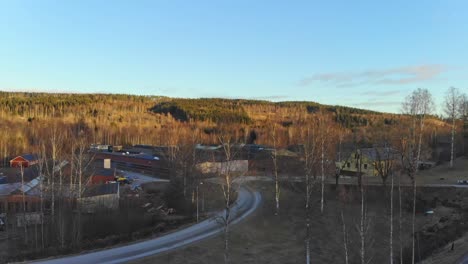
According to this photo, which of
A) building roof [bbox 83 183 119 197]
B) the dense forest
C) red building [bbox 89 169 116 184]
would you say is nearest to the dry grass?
building roof [bbox 83 183 119 197]

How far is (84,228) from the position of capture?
3888 cm

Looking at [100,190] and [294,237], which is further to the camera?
[100,190]

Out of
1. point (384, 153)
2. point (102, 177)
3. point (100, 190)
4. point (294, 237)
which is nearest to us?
point (294, 237)

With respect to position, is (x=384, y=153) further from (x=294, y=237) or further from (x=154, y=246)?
(x=154, y=246)

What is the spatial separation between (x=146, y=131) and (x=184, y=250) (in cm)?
13461

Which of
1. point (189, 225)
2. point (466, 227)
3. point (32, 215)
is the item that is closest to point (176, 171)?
point (189, 225)

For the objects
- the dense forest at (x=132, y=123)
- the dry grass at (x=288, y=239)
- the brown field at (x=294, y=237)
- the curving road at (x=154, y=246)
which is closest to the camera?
the curving road at (x=154, y=246)

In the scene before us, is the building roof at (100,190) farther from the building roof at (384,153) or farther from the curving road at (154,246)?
the building roof at (384,153)

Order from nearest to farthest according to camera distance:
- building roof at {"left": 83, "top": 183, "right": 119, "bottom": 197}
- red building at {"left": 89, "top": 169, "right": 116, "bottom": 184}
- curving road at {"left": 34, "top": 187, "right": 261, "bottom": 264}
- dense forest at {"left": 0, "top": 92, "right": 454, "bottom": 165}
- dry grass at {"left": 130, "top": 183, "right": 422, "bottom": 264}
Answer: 1. curving road at {"left": 34, "top": 187, "right": 261, "bottom": 264}
2. dry grass at {"left": 130, "top": 183, "right": 422, "bottom": 264}
3. building roof at {"left": 83, "top": 183, "right": 119, "bottom": 197}
4. red building at {"left": 89, "top": 169, "right": 116, "bottom": 184}
5. dense forest at {"left": 0, "top": 92, "right": 454, "bottom": 165}

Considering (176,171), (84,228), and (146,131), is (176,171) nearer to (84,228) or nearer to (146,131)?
(84,228)

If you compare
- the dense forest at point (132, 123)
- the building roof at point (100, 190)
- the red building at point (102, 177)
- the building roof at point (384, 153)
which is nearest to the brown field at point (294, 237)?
the building roof at point (384, 153)

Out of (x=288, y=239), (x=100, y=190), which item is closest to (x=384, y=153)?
(x=288, y=239)

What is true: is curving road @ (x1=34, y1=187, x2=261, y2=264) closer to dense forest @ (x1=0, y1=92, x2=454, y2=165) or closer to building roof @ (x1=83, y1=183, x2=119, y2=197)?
building roof @ (x1=83, y1=183, x2=119, y2=197)

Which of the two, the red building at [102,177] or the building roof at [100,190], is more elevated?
the building roof at [100,190]
